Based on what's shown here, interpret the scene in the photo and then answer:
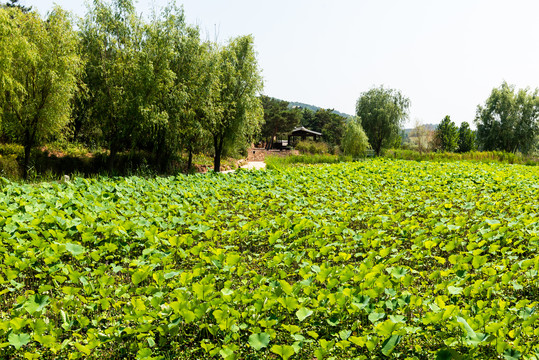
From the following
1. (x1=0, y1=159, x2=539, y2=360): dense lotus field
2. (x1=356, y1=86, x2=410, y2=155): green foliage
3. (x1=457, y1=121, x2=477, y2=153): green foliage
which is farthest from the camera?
(x1=457, y1=121, x2=477, y2=153): green foliage

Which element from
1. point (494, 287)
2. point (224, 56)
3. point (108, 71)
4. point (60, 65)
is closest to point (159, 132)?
point (108, 71)

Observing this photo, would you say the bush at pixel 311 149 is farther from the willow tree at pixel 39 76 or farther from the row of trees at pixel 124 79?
the willow tree at pixel 39 76

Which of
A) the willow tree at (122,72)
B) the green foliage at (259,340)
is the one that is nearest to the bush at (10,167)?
the willow tree at (122,72)

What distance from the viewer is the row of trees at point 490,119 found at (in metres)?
29.1

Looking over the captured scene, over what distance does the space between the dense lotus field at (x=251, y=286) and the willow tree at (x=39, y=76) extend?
22.3 feet

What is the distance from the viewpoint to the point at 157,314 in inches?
95.3

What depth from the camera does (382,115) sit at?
2844 centimetres

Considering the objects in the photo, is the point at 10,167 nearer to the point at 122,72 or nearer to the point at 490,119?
the point at 122,72

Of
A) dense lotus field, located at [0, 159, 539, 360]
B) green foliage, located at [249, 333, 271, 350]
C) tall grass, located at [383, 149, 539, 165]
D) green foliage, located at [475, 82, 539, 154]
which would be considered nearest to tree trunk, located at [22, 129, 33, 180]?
dense lotus field, located at [0, 159, 539, 360]

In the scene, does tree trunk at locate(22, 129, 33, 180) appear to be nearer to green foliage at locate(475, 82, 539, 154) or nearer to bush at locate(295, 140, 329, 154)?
bush at locate(295, 140, 329, 154)

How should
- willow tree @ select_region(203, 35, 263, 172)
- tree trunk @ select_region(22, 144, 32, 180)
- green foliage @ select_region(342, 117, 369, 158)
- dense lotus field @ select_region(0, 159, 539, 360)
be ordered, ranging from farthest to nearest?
green foliage @ select_region(342, 117, 369, 158) < willow tree @ select_region(203, 35, 263, 172) < tree trunk @ select_region(22, 144, 32, 180) < dense lotus field @ select_region(0, 159, 539, 360)

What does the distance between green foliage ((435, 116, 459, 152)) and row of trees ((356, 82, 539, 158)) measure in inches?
442

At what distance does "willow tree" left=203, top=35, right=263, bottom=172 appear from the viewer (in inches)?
580

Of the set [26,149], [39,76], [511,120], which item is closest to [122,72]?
[39,76]
